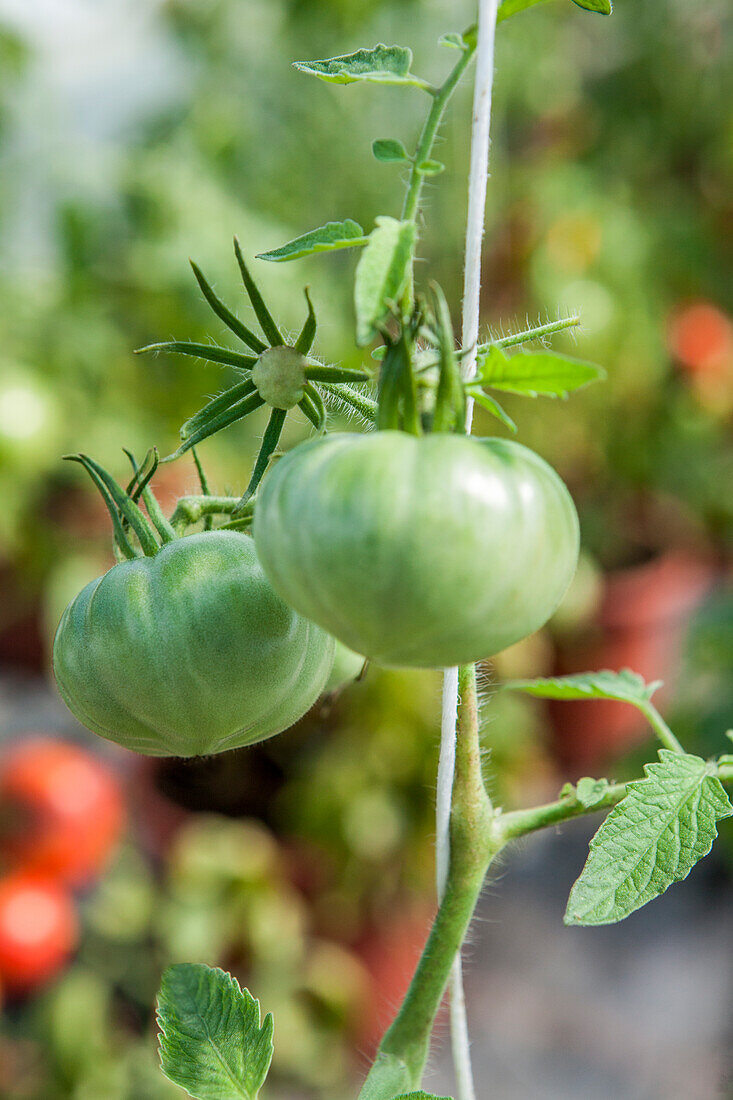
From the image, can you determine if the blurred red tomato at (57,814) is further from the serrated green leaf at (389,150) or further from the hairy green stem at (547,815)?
the serrated green leaf at (389,150)

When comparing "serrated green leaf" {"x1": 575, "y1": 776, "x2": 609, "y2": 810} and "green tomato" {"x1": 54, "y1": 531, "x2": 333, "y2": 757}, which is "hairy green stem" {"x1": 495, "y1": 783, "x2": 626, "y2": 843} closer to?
"serrated green leaf" {"x1": 575, "y1": 776, "x2": 609, "y2": 810}

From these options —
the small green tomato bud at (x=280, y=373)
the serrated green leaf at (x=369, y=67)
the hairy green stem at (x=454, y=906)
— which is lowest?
the hairy green stem at (x=454, y=906)

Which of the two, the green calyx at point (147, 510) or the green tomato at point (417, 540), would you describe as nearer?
the green tomato at point (417, 540)

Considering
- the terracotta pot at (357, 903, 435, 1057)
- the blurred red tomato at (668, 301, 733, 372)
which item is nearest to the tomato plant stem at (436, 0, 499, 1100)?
the terracotta pot at (357, 903, 435, 1057)

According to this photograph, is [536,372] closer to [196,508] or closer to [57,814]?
[196,508]

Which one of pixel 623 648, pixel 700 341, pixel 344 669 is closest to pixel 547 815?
pixel 344 669

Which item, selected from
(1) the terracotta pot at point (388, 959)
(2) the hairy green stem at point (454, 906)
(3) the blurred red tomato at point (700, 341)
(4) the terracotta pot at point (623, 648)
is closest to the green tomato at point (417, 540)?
(2) the hairy green stem at point (454, 906)
